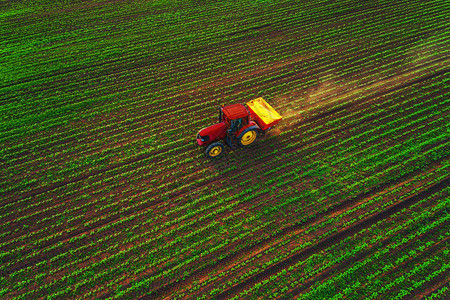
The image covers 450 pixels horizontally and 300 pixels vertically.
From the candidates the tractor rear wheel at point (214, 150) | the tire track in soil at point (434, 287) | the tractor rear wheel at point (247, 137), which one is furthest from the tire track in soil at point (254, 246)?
the tractor rear wheel at point (247, 137)

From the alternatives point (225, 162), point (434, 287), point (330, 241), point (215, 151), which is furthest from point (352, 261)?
point (215, 151)

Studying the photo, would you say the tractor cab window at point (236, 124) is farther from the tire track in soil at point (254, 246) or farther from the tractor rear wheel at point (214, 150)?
the tire track in soil at point (254, 246)

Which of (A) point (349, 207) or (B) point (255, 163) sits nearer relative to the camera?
(A) point (349, 207)

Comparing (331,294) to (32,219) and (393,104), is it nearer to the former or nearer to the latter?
(393,104)

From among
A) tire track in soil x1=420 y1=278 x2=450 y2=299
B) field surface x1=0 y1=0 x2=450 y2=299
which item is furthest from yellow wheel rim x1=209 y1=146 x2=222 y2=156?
tire track in soil x1=420 y1=278 x2=450 y2=299

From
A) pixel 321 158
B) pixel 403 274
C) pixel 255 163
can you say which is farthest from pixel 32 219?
pixel 403 274

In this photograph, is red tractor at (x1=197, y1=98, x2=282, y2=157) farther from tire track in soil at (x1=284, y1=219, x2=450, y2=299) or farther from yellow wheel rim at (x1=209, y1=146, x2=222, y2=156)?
tire track in soil at (x1=284, y1=219, x2=450, y2=299)

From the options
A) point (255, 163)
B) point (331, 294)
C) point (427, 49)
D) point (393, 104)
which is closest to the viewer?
point (331, 294)

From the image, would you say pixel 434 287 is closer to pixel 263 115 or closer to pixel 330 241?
pixel 330 241
